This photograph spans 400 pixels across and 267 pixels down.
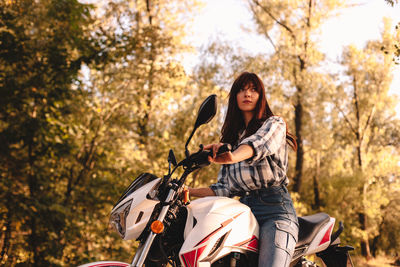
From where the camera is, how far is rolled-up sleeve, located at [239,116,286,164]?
2352 mm

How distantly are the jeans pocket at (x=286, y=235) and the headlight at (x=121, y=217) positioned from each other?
979 millimetres

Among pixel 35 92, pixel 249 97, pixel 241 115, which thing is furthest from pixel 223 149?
pixel 35 92

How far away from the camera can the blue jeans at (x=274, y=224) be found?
2.30 m

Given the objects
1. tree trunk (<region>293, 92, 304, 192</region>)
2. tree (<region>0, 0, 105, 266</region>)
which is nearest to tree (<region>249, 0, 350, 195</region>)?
tree trunk (<region>293, 92, 304, 192</region>)

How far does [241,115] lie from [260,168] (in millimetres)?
664

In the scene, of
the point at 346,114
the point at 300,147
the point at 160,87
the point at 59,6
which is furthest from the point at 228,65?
the point at 346,114

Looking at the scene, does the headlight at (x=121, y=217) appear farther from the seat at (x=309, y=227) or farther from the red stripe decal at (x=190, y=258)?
the seat at (x=309, y=227)

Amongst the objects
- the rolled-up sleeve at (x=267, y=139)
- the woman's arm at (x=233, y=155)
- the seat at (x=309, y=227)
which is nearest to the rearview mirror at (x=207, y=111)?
the woman's arm at (x=233, y=155)

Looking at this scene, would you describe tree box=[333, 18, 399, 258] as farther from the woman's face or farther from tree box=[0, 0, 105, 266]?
the woman's face

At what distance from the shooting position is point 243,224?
229cm

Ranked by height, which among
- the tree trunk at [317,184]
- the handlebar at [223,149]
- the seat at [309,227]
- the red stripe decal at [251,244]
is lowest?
the tree trunk at [317,184]

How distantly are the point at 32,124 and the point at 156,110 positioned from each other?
751 cm

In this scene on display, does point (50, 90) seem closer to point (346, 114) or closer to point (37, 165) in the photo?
point (37, 165)

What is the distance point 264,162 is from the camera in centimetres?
253
